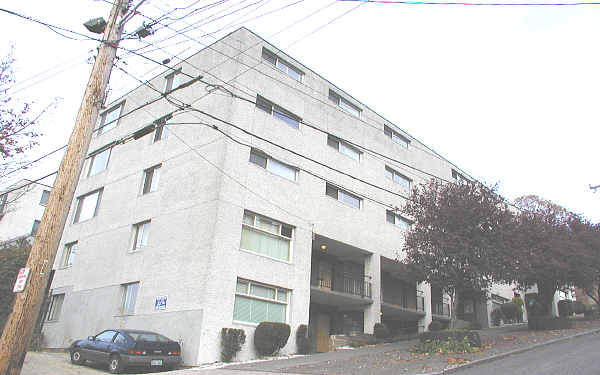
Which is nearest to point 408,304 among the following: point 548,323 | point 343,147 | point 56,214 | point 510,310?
point 510,310

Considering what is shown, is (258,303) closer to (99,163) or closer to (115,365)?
(115,365)

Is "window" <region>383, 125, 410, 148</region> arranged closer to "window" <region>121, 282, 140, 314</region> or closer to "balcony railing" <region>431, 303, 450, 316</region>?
"balcony railing" <region>431, 303, 450, 316</region>

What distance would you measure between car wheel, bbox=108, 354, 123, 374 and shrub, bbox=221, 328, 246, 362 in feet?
11.2

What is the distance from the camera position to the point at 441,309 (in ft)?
97.3

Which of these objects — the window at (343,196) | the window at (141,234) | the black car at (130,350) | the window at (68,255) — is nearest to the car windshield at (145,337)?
the black car at (130,350)

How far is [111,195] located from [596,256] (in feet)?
87.4

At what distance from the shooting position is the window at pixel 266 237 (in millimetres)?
17812

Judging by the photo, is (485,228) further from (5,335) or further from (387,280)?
(5,335)

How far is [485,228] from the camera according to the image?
16469mm

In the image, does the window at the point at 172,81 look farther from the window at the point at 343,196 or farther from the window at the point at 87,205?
the window at the point at 343,196

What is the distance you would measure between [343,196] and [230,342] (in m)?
10.4

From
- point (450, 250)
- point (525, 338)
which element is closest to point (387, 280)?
point (525, 338)

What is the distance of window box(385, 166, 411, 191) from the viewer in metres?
27.1

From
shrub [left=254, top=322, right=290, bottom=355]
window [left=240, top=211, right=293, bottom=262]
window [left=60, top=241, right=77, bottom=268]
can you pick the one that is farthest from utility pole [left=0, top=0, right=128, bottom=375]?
window [left=60, top=241, right=77, bottom=268]
